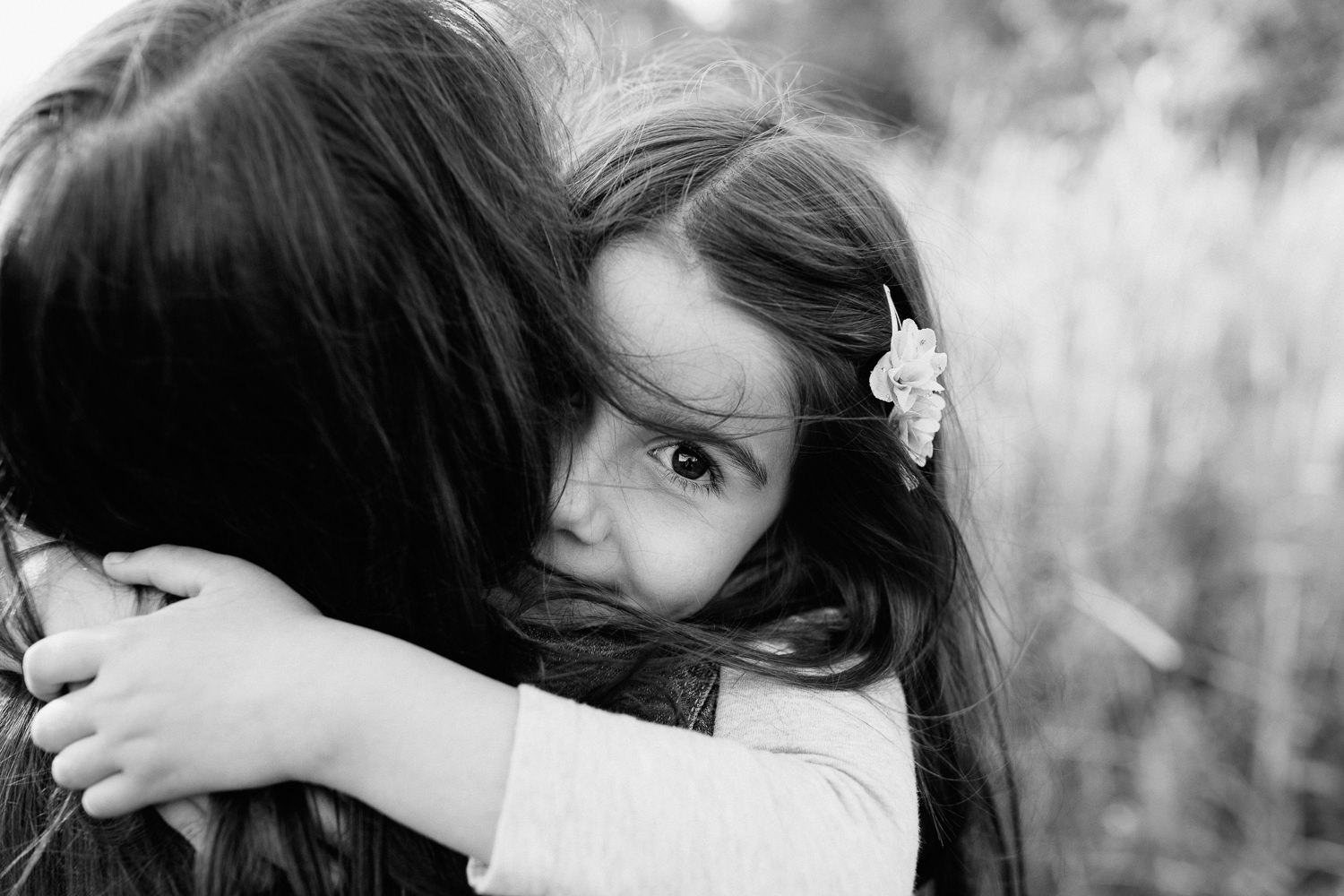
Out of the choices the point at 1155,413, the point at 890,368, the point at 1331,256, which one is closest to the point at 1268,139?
the point at 1331,256

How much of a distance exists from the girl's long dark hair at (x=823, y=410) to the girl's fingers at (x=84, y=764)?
586 mm

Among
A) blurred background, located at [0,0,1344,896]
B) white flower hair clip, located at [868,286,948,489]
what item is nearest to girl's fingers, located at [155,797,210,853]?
white flower hair clip, located at [868,286,948,489]

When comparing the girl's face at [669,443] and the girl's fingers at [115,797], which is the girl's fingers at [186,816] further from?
the girl's face at [669,443]

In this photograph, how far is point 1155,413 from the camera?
2.92 m

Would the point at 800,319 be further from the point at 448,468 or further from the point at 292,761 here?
the point at 292,761

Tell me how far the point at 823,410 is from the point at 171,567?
2.71ft

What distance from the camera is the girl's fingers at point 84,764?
1.01m

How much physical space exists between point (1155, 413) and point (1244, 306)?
0.48 metres

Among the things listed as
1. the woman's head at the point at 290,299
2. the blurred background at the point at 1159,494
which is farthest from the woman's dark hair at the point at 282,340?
the blurred background at the point at 1159,494

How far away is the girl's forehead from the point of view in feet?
4.23

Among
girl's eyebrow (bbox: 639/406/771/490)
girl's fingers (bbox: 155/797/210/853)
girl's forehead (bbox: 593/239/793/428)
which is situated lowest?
girl's fingers (bbox: 155/797/210/853)

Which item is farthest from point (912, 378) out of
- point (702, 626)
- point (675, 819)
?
point (675, 819)

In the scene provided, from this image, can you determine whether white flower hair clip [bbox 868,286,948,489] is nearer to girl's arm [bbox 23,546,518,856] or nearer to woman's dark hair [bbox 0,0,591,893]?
woman's dark hair [bbox 0,0,591,893]

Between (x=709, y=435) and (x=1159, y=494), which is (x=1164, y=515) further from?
(x=709, y=435)
